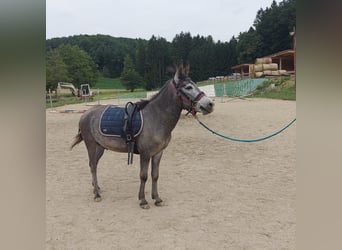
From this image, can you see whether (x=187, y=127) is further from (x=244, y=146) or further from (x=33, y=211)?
(x=33, y=211)

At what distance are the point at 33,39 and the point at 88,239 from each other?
9.16 ft

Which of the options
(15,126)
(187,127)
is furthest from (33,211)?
(187,127)

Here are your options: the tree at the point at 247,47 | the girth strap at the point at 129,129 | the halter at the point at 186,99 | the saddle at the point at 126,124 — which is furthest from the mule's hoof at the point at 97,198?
the tree at the point at 247,47

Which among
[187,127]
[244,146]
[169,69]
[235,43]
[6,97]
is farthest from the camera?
[235,43]

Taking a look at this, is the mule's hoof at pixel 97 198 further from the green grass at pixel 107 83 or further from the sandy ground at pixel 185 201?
the green grass at pixel 107 83

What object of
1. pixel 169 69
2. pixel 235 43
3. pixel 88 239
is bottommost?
pixel 88 239

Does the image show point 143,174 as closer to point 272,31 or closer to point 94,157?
point 94,157

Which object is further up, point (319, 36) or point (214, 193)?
point (319, 36)

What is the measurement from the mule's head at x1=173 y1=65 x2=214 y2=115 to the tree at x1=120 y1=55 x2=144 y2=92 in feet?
86.4

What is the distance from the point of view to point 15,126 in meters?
0.46

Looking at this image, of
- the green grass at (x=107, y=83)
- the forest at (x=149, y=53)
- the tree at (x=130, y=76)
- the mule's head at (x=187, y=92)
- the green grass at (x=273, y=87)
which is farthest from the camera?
the green grass at (x=107, y=83)

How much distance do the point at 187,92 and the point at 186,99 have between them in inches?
3.2

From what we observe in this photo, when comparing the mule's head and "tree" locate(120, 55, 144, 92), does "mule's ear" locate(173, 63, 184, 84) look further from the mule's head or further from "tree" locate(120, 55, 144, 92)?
"tree" locate(120, 55, 144, 92)

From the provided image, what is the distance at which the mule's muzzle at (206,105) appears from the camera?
3.02 m
